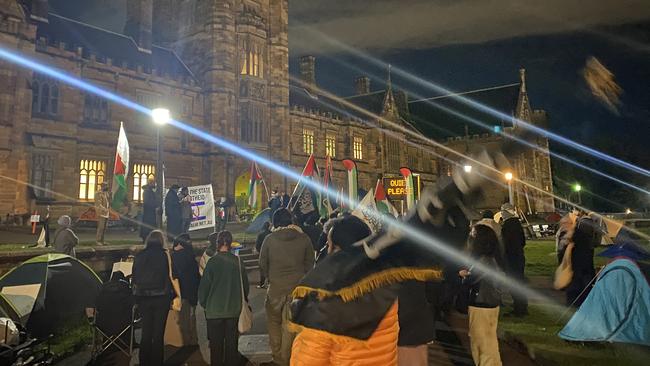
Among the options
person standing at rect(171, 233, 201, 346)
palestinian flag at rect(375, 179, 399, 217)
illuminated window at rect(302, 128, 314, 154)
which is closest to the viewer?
person standing at rect(171, 233, 201, 346)

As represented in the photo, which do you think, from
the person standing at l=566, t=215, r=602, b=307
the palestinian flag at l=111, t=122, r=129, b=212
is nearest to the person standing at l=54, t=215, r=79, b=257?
the palestinian flag at l=111, t=122, r=129, b=212

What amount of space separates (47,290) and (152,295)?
107 inches

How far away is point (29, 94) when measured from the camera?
2108cm

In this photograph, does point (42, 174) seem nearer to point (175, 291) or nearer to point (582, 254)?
point (175, 291)

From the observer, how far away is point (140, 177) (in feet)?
84.2

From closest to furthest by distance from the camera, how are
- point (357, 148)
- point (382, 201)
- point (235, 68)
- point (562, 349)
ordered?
point (562, 349) < point (382, 201) < point (235, 68) < point (357, 148)

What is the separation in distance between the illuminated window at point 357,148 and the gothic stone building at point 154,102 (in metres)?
0.75

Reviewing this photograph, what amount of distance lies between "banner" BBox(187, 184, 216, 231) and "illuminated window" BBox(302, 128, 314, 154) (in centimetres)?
2254

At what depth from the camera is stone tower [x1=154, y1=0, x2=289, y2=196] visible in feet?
94.1

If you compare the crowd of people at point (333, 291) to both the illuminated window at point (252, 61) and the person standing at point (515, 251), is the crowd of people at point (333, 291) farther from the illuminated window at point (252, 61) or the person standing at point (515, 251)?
the illuminated window at point (252, 61)

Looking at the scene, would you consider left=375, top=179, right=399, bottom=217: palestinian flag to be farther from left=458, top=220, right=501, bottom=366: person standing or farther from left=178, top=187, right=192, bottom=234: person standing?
left=458, top=220, right=501, bottom=366: person standing

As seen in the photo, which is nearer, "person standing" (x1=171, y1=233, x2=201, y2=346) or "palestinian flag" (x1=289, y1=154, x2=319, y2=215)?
"person standing" (x1=171, y1=233, x2=201, y2=346)

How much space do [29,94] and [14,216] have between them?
21.8ft

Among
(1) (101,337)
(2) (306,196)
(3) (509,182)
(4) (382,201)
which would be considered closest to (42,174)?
(2) (306,196)
